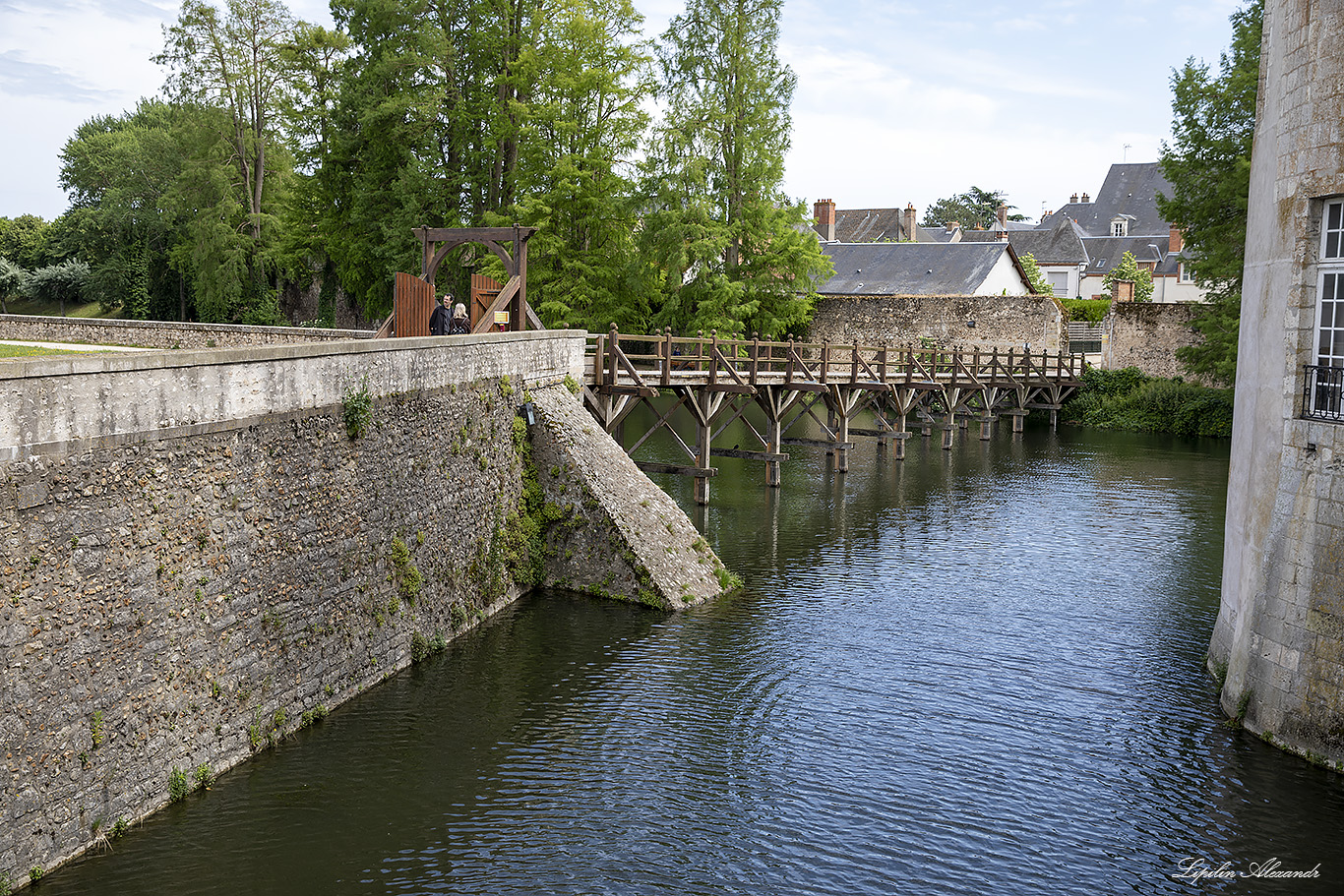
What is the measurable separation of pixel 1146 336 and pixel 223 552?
36.4 metres

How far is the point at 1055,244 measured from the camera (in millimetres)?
57938

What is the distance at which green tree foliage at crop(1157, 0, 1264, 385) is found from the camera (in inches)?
1096

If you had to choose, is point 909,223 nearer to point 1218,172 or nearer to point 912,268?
Result: point 912,268

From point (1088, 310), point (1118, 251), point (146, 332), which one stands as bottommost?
point (146, 332)

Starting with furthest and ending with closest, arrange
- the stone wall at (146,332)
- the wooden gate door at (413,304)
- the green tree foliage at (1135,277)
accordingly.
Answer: the green tree foliage at (1135,277) → the stone wall at (146,332) → the wooden gate door at (413,304)

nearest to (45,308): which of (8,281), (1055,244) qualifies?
(8,281)

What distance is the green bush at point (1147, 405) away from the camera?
110ft

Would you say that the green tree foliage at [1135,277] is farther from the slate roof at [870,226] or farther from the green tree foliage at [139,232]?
the green tree foliage at [139,232]

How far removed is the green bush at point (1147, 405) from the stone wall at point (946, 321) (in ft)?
9.68

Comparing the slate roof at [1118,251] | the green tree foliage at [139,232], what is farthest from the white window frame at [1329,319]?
the slate roof at [1118,251]

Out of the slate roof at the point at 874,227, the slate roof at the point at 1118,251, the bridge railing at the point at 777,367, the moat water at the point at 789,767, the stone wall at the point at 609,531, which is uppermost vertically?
the slate roof at the point at 874,227

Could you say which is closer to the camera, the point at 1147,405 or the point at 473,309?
the point at 473,309

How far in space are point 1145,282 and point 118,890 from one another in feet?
161

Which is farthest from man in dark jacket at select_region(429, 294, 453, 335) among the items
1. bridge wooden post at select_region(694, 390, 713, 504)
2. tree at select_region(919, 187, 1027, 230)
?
tree at select_region(919, 187, 1027, 230)
